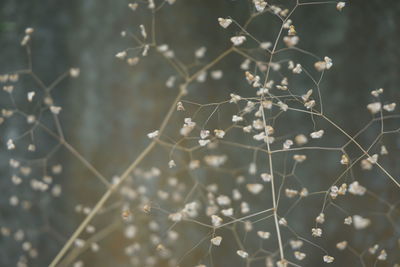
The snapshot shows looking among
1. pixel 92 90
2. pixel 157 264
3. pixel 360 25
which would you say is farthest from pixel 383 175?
pixel 92 90

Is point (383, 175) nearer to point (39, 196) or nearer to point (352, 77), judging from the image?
point (352, 77)

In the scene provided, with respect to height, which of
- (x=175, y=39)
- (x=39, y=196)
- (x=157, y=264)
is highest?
(x=175, y=39)

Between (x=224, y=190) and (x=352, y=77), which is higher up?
(x=352, y=77)

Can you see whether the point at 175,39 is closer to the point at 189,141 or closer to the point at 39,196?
the point at 189,141

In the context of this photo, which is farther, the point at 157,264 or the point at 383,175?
the point at 157,264

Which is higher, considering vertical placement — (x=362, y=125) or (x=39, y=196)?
(x=362, y=125)

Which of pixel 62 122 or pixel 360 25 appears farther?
pixel 62 122

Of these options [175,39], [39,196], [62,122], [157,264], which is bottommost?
[157,264]

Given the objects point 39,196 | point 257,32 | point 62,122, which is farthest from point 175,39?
point 39,196
